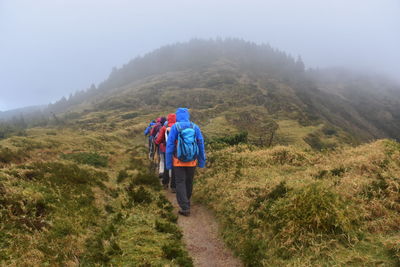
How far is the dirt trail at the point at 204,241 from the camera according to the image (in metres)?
5.20

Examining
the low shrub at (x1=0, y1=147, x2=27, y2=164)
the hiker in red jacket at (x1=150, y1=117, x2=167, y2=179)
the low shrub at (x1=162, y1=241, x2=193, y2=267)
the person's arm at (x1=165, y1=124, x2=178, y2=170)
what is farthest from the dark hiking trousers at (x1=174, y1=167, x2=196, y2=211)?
the low shrub at (x1=0, y1=147, x2=27, y2=164)

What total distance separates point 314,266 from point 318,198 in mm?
1381

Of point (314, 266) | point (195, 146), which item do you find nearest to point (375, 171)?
point (314, 266)

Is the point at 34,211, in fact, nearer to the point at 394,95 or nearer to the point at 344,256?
the point at 344,256

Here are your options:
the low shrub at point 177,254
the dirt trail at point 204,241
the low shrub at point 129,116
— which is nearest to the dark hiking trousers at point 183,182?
the dirt trail at point 204,241

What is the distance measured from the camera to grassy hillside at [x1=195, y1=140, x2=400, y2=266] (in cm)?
420

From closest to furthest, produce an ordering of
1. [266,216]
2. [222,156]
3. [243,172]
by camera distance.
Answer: [266,216] → [243,172] → [222,156]

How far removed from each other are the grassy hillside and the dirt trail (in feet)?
0.77

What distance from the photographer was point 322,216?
15.6 ft

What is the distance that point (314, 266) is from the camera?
13.3 feet

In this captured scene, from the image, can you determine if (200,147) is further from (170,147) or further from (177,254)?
(177,254)

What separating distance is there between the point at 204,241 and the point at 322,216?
8.82 feet

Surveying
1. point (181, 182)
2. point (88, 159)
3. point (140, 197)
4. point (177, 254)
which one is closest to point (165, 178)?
point (140, 197)

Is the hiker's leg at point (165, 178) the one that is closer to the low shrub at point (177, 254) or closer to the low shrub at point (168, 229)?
the low shrub at point (168, 229)
